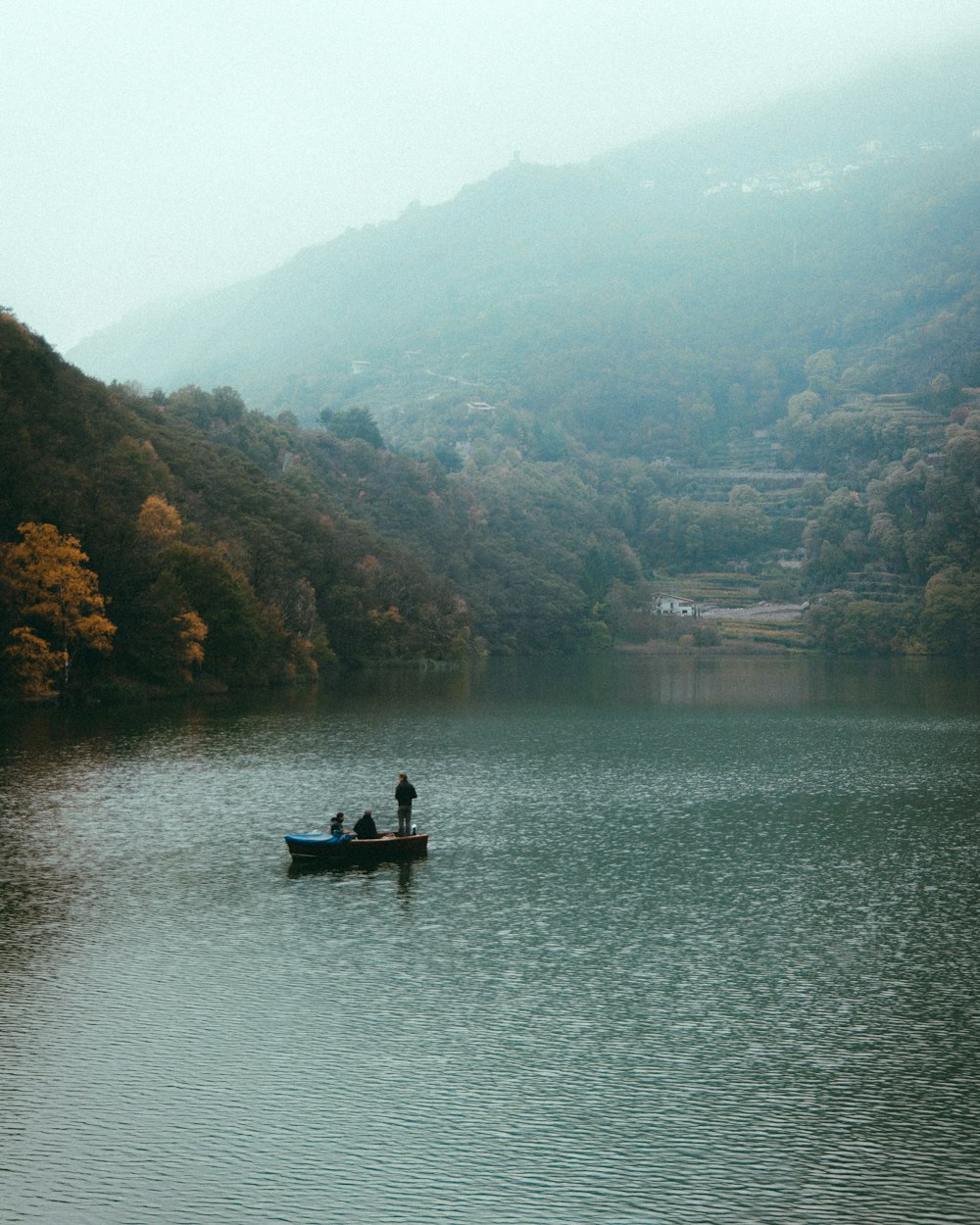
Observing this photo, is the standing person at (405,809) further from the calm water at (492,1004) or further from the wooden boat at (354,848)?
the calm water at (492,1004)

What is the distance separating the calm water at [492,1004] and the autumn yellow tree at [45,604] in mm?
26590

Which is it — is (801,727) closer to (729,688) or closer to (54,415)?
(729,688)

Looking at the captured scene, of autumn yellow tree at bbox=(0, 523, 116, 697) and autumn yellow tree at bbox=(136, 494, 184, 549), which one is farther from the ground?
autumn yellow tree at bbox=(136, 494, 184, 549)

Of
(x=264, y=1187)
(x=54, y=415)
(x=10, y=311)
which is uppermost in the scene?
(x=10, y=311)

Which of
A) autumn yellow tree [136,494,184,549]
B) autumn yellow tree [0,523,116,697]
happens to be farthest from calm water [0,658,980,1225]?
autumn yellow tree [136,494,184,549]

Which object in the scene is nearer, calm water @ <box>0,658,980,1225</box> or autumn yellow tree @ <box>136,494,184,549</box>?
calm water @ <box>0,658,980,1225</box>

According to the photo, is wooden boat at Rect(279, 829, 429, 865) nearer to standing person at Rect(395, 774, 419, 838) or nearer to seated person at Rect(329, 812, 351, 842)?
seated person at Rect(329, 812, 351, 842)

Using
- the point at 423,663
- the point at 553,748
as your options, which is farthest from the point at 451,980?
the point at 423,663

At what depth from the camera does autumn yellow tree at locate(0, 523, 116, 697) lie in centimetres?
7975

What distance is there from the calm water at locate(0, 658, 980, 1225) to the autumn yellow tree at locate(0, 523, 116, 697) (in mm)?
26590

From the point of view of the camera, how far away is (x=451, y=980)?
27203 millimetres

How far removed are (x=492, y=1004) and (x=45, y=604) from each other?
61.9m

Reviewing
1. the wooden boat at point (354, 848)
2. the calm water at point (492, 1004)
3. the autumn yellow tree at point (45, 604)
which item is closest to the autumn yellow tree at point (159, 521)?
the autumn yellow tree at point (45, 604)

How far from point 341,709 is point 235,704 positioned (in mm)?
7777
